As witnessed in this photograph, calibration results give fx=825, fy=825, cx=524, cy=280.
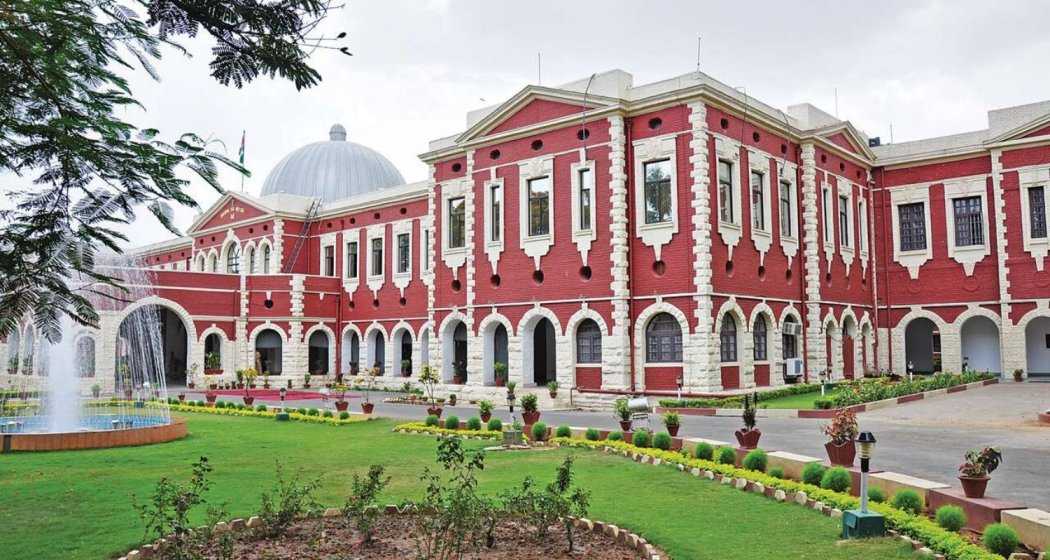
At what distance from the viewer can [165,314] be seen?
4622cm

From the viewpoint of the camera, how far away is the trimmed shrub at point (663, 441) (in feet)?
44.3

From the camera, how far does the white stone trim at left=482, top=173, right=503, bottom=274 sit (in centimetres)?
2978

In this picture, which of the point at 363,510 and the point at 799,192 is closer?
the point at 363,510

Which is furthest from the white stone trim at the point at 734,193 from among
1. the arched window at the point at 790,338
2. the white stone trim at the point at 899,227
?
the white stone trim at the point at 899,227

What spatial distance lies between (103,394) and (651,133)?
76.3 feet

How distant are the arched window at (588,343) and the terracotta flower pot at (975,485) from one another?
18.9m

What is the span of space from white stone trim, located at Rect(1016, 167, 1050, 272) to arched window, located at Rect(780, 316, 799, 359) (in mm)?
9315

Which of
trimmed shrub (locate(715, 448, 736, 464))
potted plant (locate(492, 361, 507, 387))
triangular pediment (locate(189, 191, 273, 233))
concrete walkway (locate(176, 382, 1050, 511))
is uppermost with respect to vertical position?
triangular pediment (locate(189, 191, 273, 233))

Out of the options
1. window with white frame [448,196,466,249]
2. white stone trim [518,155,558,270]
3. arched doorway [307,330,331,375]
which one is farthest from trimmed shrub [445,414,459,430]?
arched doorway [307,330,331,375]

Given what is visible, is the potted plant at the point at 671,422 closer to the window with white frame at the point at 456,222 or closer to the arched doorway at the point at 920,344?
the window with white frame at the point at 456,222

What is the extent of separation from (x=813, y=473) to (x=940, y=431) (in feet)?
27.0

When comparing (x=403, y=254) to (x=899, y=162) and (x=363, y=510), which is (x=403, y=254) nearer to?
(x=899, y=162)

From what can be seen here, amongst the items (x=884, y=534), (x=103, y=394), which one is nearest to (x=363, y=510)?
(x=884, y=534)

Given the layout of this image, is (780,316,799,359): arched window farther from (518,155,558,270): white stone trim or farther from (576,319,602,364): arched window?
(518,155,558,270): white stone trim
